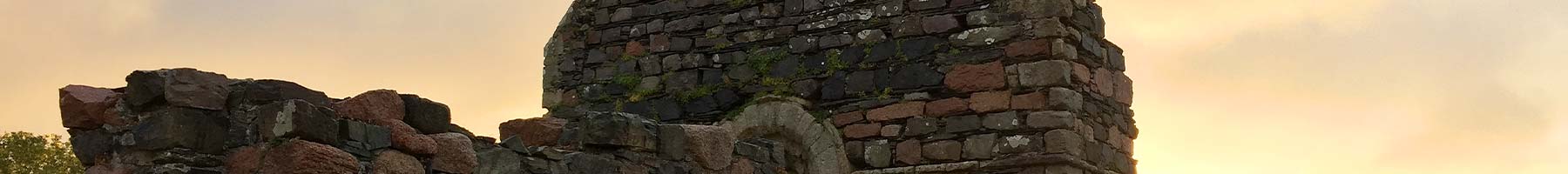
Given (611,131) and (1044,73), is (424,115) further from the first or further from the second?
(1044,73)

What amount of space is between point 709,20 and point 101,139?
16.6ft

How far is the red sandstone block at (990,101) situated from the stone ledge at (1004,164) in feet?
0.88

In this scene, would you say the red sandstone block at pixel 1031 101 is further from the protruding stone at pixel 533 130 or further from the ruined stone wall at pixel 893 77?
→ the protruding stone at pixel 533 130

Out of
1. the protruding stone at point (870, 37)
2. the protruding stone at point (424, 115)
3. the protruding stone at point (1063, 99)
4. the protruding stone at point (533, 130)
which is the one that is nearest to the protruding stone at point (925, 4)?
the protruding stone at point (870, 37)

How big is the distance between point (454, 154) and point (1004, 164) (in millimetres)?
3726

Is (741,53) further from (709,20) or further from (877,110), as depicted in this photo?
(877,110)

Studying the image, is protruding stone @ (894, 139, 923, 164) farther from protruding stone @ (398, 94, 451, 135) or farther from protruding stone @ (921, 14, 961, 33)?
protruding stone @ (398, 94, 451, 135)

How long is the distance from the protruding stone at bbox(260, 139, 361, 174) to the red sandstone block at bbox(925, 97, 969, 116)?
4.49 metres

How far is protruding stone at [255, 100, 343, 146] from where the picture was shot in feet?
20.5

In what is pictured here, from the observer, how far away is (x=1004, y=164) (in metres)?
9.91

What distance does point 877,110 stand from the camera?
34.1ft

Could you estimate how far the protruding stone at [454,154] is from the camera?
687 centimetres


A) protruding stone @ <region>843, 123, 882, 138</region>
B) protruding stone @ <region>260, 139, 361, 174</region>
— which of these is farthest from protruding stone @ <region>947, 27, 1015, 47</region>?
protruding stone @ <region>260, 139, 361, 174</region>

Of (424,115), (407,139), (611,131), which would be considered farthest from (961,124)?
(407,139)
